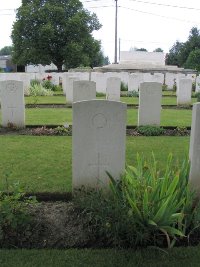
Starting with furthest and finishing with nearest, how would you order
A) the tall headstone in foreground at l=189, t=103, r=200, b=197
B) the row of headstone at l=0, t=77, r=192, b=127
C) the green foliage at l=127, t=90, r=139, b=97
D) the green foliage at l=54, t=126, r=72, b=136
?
1. the green foliage at l=127, t=90, r=139, b=97
2. the row of headstone at l=0, t=77, r=192, b=127
3. the green foliage at l=54, t=126, r=72, b=136
4. the tall headstone in foreground at l=189, t=103, r=200, b=197

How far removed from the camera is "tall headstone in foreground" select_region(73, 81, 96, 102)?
41.1 ft

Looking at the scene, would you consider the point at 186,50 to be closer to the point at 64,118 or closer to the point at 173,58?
the point at 173,58

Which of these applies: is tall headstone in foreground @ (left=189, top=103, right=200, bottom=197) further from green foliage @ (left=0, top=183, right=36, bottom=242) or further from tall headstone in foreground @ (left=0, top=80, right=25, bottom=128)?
tall headstone in foreground @ (left=0, top=80, right=25, bottom=128)

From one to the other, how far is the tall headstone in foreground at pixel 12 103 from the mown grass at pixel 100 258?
6626mm

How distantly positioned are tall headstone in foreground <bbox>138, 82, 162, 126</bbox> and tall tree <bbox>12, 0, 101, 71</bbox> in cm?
3459

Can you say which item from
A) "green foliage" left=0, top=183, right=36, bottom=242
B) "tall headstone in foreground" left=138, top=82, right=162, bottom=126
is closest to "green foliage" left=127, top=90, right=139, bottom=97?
"tall headstone in foreground" left=138, top=82, right=162, bottom=126

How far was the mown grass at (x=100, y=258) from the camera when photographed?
342 cm

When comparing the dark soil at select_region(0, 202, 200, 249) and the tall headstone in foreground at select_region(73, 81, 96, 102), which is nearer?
the dark soil at select_region(0, 202, 200, 249)

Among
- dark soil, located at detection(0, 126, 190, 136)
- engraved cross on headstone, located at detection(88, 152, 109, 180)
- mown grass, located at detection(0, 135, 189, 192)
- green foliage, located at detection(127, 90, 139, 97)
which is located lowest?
mown grass, located at detection(0, 135, 189, 192)

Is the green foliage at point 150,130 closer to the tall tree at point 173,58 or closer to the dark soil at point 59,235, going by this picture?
the dark soil at point 59,235

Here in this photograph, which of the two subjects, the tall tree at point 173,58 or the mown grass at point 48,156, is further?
the tall tree at point 173,58

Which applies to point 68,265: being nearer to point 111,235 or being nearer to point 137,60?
point 111,235

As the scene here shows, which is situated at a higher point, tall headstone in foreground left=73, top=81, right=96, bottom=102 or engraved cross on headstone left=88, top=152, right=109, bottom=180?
tall headstone in foreground left=73, top=81, right=96, bottom=102

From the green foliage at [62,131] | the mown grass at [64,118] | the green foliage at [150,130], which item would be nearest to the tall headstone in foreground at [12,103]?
the mown grass at [64,118]
